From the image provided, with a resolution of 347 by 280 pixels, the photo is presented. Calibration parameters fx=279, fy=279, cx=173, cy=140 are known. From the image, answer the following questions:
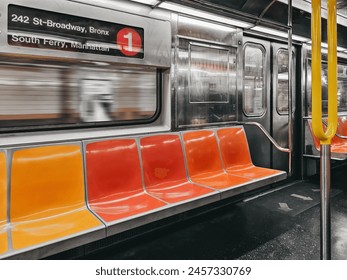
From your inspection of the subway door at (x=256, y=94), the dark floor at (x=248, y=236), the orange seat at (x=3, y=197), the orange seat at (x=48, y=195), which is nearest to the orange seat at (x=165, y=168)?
the dark floor at (x=248, y=236)

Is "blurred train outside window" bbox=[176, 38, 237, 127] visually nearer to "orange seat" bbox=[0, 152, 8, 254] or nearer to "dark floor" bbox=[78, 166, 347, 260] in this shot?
"dark floor" bbox=[78, 166, 347, 260]

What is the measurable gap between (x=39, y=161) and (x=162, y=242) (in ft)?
4.52

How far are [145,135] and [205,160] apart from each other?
0.78 metres

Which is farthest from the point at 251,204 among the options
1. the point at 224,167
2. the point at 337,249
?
the point at 337,249

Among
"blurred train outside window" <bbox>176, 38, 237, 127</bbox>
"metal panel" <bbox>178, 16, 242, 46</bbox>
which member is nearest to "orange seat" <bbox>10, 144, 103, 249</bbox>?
"blurred train outside window" <bbox>176, 38, 237, 127</bbox>

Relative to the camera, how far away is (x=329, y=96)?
1.30 metres

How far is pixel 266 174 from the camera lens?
3020 millimetres

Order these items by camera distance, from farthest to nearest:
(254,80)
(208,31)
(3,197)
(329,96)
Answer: (254,80) < (208,31) < (3,197) < (329,96)

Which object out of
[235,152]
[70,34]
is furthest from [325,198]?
[70,34]

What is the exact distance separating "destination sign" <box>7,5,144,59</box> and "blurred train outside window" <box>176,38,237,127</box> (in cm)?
67

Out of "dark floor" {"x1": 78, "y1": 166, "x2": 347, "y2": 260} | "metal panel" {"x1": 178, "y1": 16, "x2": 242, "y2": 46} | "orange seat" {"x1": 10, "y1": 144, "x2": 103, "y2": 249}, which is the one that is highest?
"metal panel" {"x1": 178, "y1": 16, "x2": 242, "y2": 46}

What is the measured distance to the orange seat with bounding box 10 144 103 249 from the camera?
6.02 ft

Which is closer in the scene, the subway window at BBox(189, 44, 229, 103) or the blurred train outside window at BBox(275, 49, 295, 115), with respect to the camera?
the subway window at BBox(189, 44, 229, 103)

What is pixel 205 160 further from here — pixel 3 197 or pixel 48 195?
pixel 3 197
